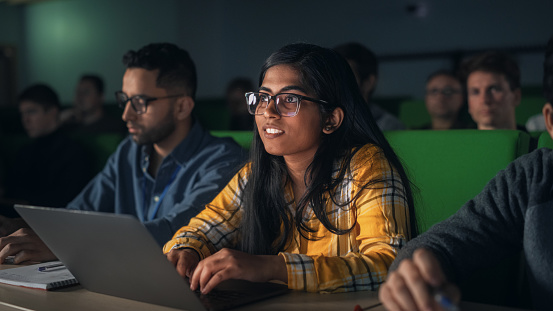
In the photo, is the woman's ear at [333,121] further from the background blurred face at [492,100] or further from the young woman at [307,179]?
the background blurred face at [492,100]

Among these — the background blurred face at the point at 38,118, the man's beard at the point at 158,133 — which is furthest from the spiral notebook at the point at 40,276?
the background blurred face at the point at 38,118

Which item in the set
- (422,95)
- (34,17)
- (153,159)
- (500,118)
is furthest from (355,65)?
(34,17)

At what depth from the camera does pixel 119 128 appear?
16.0 feet

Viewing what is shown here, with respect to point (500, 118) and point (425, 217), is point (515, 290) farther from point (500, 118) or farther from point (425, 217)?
point (500, 118)

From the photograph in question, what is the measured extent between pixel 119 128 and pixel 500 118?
3251 millimetres

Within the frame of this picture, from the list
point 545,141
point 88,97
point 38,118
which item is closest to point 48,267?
point 545,141

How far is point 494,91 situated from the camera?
9.06 feet

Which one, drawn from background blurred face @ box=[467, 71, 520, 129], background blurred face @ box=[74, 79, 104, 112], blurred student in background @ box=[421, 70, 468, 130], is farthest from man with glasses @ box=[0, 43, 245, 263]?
background blurred face @ box=[74, 79, 104, 112]

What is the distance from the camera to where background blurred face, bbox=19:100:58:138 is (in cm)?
377

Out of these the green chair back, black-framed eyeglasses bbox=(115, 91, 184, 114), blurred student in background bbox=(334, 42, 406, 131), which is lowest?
the green chair back

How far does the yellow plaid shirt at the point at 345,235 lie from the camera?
1.04 m

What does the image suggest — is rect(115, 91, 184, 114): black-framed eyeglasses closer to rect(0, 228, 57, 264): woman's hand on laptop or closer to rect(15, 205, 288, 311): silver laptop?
rect(0, 228, 57, 264): woman's hand on laptop

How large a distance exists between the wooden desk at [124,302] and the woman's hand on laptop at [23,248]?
231 millimetres

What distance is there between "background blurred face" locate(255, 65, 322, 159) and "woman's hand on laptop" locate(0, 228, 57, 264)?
0.57m
